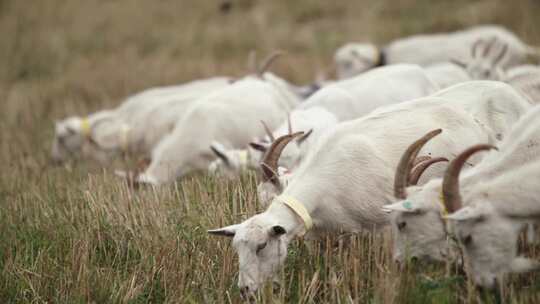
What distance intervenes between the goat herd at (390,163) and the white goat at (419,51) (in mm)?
3376

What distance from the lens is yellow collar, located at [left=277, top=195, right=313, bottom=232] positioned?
5191mm

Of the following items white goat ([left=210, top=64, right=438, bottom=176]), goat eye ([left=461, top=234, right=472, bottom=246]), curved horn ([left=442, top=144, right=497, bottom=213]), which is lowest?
white goat ([left=210, top=64, right=438, bottom=176])

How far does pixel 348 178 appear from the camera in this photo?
17.7 ft

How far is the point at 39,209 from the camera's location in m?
6.63

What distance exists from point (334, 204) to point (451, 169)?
1.21m

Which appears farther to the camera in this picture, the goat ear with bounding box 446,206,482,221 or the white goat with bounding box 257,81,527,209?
the white goat with bounding box 257,81,527,209

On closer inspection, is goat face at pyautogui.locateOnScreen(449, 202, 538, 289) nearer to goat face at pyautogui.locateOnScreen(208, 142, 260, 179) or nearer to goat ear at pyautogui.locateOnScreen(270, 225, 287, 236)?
goat ear at pyautogui.locateOnScreen(270, 225, 287, 236)

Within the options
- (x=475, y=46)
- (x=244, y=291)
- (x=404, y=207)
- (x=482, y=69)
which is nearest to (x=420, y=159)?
(x=404, y=207)

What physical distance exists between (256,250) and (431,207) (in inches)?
44.6

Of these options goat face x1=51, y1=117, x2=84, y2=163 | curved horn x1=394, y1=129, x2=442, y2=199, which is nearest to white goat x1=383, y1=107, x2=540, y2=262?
curved horn x1=394, y1=129, x2=442, y2=199

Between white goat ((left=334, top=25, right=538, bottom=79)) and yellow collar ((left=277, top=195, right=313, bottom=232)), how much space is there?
8.21 m

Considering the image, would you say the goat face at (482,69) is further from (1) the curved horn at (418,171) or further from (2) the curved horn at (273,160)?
(1) the curved horn at (418,171)

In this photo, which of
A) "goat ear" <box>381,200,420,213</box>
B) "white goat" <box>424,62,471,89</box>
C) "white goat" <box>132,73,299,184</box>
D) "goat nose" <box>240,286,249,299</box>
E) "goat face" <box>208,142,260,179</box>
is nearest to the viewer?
"goat ear" <box>381,200,420,213</box>

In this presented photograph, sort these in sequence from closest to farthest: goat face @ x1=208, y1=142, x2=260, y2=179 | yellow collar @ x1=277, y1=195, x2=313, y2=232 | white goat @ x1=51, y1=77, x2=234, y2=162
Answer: yellow collar @ x1=277, y1=195, x2=313, y2=232 → goat face @ x1=208, y1=142, x2=260, y2=179 → white goat @ x1=51, y1=77, x2=234, y2=162
